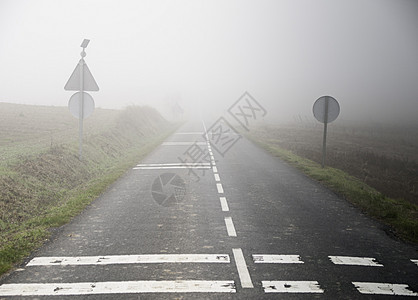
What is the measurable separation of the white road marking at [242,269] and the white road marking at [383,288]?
1330 millimetres

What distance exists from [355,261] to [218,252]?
201 centimetres

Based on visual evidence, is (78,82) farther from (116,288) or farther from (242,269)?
(242,269)

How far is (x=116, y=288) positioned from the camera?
13.1ft

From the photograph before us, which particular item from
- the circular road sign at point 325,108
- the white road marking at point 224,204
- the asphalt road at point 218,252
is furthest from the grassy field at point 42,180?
the circular road sign at point 325,108

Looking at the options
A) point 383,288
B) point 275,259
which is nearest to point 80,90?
point 275,259

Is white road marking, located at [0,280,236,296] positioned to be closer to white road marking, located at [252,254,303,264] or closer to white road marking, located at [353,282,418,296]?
white road marking, located at [252,254,303,264]

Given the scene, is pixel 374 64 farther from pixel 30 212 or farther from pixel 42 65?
pixel 30 212

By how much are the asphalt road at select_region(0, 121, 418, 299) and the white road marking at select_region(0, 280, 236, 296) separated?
12mm

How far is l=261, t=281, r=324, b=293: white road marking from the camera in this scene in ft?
13.0

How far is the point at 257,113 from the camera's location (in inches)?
3875

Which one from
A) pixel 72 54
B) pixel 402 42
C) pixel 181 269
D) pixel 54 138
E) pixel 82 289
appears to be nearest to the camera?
pixel 82 289

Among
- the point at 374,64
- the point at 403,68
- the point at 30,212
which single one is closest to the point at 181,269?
the point at 30,212

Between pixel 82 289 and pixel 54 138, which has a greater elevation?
pixel 54 138

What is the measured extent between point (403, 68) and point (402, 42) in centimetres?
8746
